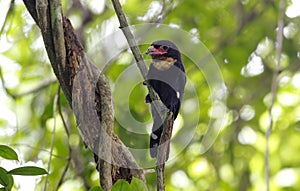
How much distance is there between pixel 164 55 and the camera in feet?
10.7

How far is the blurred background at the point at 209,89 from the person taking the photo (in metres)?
4.30

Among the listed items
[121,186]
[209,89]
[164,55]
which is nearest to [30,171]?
[121,186]

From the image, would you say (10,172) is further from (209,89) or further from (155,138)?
(209,89)

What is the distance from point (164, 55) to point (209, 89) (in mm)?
1054

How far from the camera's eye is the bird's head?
327cm

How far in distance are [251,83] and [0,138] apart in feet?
6.05

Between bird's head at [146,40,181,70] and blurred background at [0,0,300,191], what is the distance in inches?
33.1

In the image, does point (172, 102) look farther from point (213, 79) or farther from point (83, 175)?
point (83, 175)

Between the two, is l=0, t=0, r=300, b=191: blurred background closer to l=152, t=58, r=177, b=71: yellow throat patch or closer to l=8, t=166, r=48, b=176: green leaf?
l=152, t=58, r=177, b=71: yellow throat patch

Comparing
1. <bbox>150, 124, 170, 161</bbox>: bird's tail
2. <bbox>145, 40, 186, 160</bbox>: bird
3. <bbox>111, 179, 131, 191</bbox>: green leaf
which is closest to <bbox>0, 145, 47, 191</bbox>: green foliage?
<bbox>111, 179, 131, 191</bbox>: green leaf

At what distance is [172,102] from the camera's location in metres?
3.05

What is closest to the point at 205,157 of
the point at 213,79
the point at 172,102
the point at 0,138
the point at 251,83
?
the point at 251,83

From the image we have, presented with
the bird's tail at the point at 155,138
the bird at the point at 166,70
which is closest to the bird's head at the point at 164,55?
the bird at the point at 166,70

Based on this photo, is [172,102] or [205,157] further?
[205,157]
